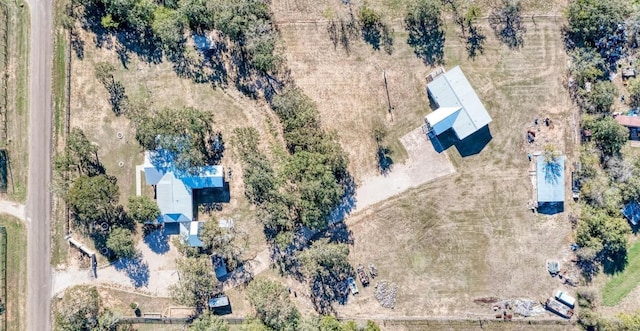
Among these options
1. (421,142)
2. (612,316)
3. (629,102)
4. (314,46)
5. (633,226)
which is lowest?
(612,316)

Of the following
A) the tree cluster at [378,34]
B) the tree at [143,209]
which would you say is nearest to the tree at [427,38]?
the tree cluster at [378,34]

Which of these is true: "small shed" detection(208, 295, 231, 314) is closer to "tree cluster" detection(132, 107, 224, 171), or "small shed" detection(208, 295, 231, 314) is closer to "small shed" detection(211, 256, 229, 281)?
"small shed" detection(211, 256, 229, 281)

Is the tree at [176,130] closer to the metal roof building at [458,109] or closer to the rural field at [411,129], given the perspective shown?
the rural field at [411,129]

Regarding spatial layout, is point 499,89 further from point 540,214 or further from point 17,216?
point 17,216

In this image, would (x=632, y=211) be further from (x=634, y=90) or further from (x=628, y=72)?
(x=628, y=72)

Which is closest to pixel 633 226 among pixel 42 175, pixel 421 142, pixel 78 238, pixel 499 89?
pixel 499 89

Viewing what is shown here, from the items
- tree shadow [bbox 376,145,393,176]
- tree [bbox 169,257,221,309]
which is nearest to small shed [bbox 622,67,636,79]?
tree shadow [bbox 376,145,393,176]
